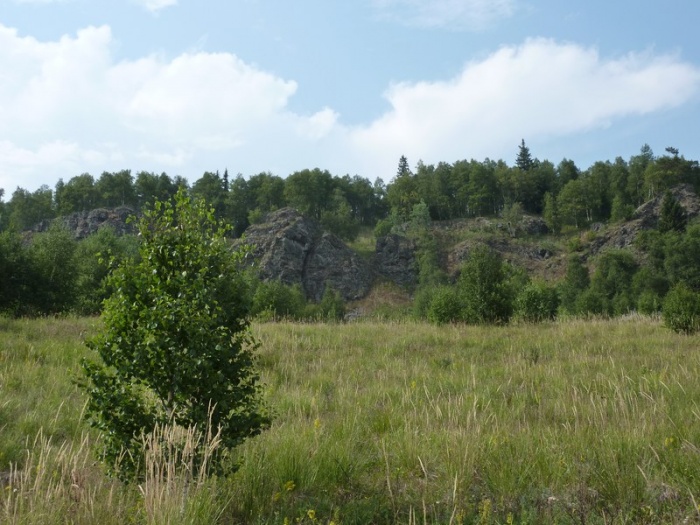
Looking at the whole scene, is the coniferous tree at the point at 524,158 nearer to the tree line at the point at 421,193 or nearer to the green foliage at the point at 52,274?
the tree line at the point at 421,193

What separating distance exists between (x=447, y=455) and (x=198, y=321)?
8.21 feet

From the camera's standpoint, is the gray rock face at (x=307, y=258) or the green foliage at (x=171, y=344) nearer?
the green foliage at (x=171, y=344)

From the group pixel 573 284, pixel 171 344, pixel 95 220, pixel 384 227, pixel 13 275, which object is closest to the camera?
pixel 171 344

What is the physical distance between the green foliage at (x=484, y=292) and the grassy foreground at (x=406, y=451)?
8.73 m

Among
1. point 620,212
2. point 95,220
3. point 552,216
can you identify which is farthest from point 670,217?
point 95,220

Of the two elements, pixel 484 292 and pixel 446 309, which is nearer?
pixel 484 292

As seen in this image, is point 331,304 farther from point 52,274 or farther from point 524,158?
point 524,158

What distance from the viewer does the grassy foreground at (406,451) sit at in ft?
11.8

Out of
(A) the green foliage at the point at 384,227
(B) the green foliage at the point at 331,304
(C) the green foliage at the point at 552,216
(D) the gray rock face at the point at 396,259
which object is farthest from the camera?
(A) the green foliage at the point at 384,227

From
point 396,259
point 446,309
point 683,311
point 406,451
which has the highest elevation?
point 396,259

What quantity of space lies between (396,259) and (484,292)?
238ft

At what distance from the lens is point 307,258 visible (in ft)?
293

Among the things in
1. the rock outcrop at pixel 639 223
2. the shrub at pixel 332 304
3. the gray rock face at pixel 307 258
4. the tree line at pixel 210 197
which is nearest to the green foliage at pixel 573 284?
the rock outcrop at pixel 639 223

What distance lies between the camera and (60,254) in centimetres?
3662
